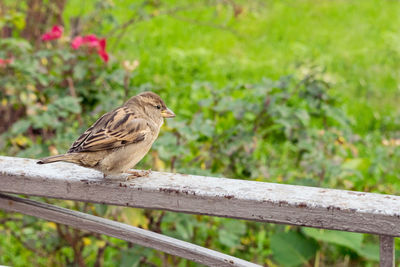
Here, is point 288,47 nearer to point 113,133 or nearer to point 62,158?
point 113,133

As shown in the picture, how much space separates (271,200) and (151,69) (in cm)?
515

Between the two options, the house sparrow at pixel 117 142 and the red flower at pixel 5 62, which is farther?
the red flower at pixel 5 62

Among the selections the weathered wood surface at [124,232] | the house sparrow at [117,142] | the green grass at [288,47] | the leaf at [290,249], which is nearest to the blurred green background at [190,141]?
the leaf at [290,249]

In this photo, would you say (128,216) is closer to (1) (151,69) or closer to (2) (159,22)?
(1) (151,69)

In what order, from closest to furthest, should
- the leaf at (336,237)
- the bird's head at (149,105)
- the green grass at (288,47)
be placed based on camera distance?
1. the bird's head at (149,105)
2. the leaf at (336,237)
3. the green grass at (288,47)

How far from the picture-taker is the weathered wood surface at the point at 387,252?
126cm

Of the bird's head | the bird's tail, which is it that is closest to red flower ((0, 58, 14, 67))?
the bird's head

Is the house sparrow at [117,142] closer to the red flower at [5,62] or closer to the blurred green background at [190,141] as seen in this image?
the blurred green background at [190,141]

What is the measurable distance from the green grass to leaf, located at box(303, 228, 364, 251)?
254 cm

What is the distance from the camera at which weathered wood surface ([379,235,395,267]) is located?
1265 mm

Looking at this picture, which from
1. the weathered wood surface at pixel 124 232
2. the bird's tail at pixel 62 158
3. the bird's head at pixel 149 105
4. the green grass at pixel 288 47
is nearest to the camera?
the weathered wood surface at pixel 124 232

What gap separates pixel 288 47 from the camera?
7086mm

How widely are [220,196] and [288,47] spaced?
5.86 m

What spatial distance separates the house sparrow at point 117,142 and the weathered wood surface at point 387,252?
84 centimetres
